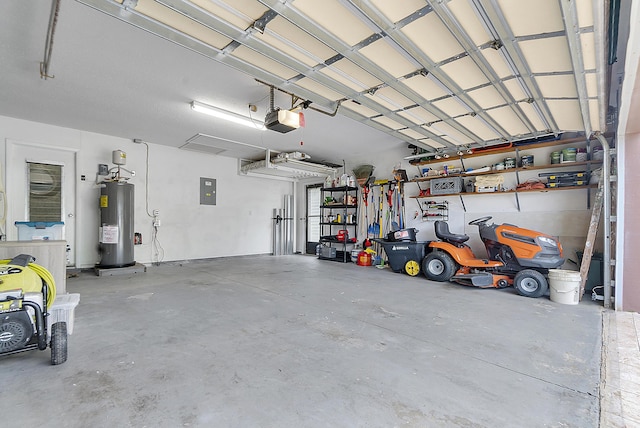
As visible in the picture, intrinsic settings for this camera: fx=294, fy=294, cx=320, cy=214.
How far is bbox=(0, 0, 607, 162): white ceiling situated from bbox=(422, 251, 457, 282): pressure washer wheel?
6.47ft

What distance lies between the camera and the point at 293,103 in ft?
12.8

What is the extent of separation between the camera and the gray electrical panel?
7418 millimetres

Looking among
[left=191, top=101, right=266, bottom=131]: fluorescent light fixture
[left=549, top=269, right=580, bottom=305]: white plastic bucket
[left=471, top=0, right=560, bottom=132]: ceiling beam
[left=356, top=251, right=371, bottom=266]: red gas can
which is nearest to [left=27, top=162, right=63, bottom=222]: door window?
[left=191, top=101, right=266, bottom=131]: fluorescent light fixture

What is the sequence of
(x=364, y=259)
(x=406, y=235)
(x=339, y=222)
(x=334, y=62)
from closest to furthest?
(x=334, y=62)
(x=406, y=235)
(x=364, y=259)
(x=339, y=222)

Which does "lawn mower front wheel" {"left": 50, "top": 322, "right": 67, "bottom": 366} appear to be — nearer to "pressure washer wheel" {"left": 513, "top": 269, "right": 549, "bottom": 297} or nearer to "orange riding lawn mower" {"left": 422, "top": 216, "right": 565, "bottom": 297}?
"orange riding lawn mower" {"left": 422, "top": 216, "right": 565, "bottom": 297}

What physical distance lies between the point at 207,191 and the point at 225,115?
3404mm

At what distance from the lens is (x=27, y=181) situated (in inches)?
206

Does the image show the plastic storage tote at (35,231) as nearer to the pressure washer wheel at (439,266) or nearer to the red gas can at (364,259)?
the red gas can at (364,259)

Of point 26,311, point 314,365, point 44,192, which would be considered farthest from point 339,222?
point 26,311

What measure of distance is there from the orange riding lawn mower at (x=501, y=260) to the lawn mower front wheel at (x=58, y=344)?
4866 mm

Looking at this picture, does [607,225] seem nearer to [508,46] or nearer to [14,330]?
[508,46]

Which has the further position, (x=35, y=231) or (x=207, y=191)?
(x=207, y=191)

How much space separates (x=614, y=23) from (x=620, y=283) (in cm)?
311

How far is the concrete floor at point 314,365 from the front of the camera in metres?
1.60
